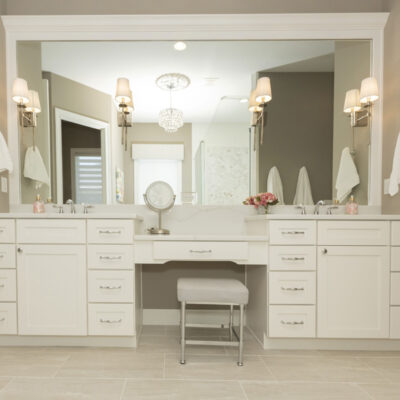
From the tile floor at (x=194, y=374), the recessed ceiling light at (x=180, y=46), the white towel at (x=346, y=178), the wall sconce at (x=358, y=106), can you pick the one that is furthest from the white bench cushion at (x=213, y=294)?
the recessed ceiling light at (x=180, y=46)

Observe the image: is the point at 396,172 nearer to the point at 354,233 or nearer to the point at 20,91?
the point at 354,233

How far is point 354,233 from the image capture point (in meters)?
1.92

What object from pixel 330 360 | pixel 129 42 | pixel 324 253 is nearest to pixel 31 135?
pixel 129 42

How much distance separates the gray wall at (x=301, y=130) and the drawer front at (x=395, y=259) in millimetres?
597

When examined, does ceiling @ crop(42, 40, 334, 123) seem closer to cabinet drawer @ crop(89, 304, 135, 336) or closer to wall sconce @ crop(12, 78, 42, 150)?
wall sconce @ crop(12, 78, 42, 150)

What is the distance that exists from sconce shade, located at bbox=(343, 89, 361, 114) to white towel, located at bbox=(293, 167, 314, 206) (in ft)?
1.80

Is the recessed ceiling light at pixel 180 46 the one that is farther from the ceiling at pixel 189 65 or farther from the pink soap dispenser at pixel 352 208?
the pink soap dispenser at pixel 352 208

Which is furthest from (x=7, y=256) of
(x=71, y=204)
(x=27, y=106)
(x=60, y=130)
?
(x=27, y=106)

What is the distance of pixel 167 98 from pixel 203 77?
12.5 inches

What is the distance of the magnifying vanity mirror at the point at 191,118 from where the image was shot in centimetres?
233

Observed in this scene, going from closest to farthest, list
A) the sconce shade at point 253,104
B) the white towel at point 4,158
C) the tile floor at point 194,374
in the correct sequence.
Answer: the tile floor at point 194,374
the white towel at point 4,158
the sconce shade at point 253,104

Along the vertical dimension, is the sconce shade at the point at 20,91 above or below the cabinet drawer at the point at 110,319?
above

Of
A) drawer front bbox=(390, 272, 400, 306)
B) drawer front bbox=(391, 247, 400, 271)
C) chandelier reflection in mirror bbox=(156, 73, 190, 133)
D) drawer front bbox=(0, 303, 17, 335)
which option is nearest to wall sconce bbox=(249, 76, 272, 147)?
chandelier reflection in mirror bbox=(156, 73, 190, 133)

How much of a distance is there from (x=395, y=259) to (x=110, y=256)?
176cm
